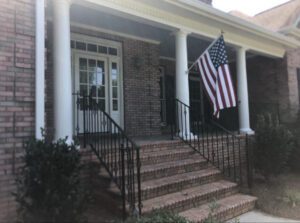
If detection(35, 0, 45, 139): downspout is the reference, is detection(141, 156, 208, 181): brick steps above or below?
below

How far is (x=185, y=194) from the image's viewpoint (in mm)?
5062

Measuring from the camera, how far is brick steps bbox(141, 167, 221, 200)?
191 inches

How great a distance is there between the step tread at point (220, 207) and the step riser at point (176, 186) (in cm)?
47

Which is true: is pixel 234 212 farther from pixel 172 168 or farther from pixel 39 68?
pixel 39 68

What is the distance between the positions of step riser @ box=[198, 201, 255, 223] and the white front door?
384cm

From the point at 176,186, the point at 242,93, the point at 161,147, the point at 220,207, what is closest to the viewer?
the point at 220,207

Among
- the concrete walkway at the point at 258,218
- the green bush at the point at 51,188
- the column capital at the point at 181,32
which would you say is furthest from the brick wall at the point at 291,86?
the green bush at the point at 51,188

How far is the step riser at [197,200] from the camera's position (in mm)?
4642

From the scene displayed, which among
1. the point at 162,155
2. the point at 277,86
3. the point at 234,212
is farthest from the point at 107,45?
the point at 277,86

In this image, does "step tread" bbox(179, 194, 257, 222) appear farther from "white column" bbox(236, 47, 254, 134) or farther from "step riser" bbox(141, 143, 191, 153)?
"white column" bbox(236, 47, 254, 134)

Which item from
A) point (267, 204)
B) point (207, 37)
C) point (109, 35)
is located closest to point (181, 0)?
point (207, 37)

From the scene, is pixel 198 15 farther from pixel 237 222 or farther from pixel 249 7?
pixel 249 7

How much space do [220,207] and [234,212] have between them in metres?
0.30

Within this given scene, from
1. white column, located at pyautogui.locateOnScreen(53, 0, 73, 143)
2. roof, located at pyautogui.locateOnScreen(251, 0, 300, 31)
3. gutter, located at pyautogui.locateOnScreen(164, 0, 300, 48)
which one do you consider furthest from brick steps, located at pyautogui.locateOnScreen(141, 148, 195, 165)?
roof, located at pyautogui.locateOnScreen(251, 0, 300, 31)
